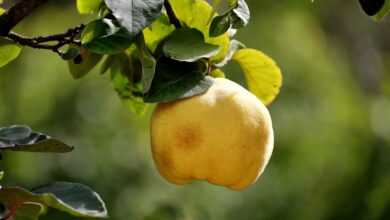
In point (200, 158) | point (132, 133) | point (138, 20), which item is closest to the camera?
point (138, 20)

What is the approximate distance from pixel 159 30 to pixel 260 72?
0.53 feet

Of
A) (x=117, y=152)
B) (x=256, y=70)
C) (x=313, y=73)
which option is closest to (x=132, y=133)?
(x=117, y=152)

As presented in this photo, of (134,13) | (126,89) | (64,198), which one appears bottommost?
(126,89)

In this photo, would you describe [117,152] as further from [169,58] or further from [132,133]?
[169,58]

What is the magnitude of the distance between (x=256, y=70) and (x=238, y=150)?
0.20 meters

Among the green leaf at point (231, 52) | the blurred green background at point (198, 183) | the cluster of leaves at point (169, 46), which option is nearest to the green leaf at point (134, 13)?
the cluster of leaves at point (169, 46)

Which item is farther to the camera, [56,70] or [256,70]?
[56,70]

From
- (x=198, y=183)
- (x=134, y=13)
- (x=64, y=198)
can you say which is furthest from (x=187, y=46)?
(x=198, y=183)

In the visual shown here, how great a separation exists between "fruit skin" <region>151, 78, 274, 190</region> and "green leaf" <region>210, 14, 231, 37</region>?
0.07m

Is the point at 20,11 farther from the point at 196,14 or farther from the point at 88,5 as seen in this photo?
the point at 196,14

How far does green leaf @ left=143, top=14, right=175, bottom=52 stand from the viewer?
Answer: 111 centimetres

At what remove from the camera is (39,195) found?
0.94m

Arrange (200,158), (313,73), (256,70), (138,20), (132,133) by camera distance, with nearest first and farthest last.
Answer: (138,20), (200,158), (256,70), (132,133), (313,73)

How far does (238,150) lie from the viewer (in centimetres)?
104
